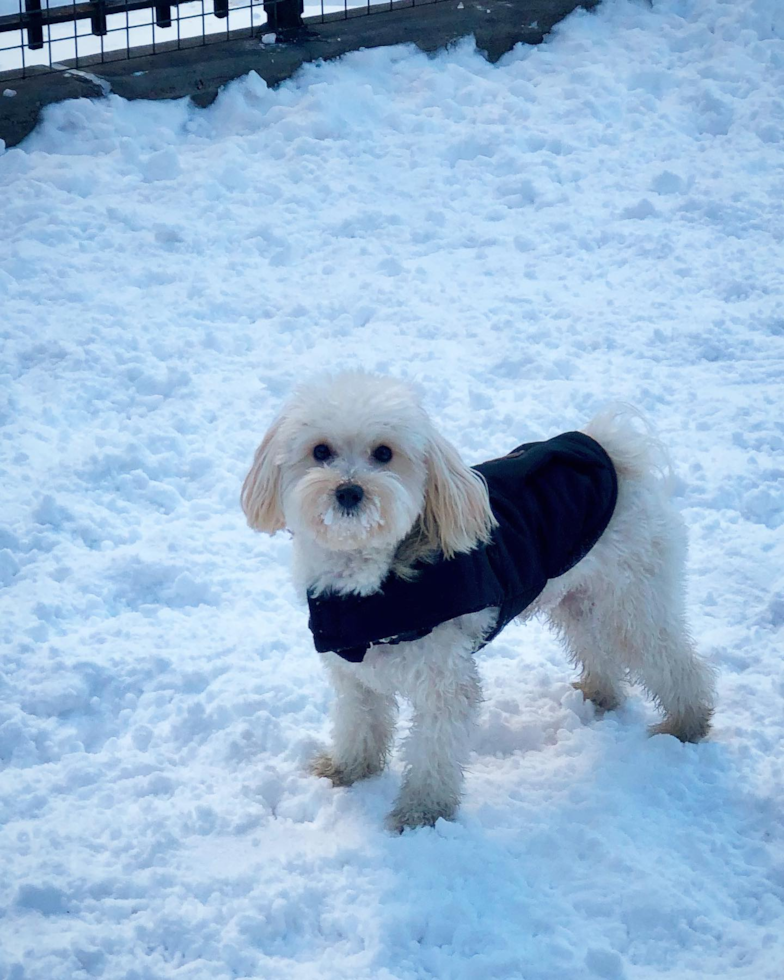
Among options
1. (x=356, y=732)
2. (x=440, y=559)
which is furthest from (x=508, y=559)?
(x=356, y=732)

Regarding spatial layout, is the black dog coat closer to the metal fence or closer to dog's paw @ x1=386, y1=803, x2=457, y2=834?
dog's paw @ x1=386, y1=803, x2=457, y2=834

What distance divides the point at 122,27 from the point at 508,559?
20.8 feet

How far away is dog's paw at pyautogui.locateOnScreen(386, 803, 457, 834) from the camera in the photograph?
11.8ft

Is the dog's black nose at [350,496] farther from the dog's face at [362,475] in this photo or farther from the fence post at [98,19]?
the fence post at [98,19]

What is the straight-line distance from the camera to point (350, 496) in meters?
3.16

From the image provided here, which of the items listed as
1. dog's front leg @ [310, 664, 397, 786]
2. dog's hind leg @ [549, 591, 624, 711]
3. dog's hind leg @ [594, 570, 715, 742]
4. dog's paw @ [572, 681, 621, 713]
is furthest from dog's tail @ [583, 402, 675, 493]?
dog's front leg @ [310, 664, 397, 786]

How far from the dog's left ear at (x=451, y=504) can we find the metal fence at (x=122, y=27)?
18.9 ft

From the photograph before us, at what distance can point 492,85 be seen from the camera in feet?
A: 28.0

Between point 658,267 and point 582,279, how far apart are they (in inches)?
21.6

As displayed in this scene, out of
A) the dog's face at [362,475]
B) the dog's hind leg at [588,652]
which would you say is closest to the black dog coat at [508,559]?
the dog's face at [362,475]

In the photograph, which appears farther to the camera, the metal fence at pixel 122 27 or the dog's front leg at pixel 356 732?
the metal fence at pixel 122 27

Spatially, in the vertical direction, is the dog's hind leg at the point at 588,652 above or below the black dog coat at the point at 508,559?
below

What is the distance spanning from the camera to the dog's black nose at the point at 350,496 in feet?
10.4

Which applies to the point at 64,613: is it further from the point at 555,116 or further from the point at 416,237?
the point at 555,116
